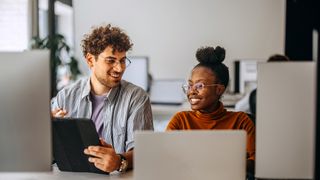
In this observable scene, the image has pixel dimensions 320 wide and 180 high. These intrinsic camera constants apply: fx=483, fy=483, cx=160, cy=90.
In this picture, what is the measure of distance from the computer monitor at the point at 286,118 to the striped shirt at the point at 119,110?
0.39m

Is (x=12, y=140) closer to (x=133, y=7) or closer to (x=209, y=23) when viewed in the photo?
(x=133, y=7)

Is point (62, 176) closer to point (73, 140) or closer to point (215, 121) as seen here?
point (73, 140)

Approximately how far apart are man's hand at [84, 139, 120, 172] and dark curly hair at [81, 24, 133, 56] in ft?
0.97

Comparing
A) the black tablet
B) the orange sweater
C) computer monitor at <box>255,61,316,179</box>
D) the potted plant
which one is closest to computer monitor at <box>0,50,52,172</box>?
the black tablet

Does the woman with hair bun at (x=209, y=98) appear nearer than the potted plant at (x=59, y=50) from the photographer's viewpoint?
Yes

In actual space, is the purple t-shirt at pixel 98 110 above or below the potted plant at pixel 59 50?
below

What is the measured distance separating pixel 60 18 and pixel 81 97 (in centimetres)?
31

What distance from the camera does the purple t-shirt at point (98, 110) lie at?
1562 mm

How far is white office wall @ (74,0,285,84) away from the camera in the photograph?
1.60 m

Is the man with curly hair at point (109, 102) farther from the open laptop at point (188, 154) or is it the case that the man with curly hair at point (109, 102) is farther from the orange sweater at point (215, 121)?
the open laptop at point (188, 154)

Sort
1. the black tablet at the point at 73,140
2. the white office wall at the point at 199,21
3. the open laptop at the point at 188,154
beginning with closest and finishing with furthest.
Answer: the open laptop at the point at 188,154
the black tablet at the point at 73,140
the white office wall at the point at 199,21

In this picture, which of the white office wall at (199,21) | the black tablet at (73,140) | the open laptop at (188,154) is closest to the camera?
the open laptop at (188,154)

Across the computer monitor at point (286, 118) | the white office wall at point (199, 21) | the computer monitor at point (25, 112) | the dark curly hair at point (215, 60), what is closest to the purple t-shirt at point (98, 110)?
the white office wall at point (199, 21)

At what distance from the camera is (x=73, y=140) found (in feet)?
4.96
